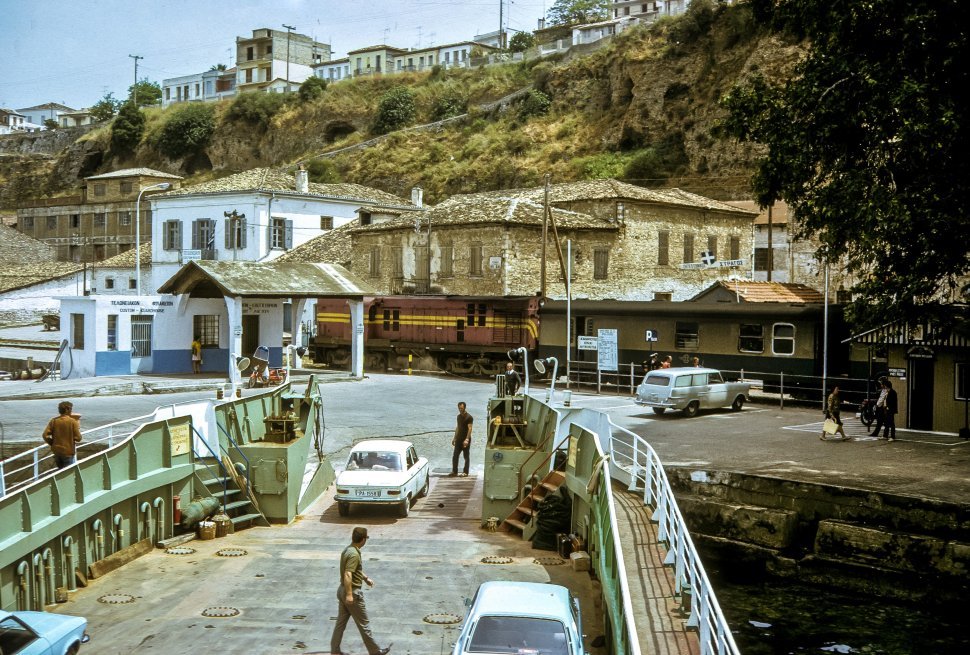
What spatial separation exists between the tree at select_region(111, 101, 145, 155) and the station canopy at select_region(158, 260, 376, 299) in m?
79.7

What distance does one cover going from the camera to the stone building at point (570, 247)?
47750 mm

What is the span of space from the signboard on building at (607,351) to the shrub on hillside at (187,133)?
275ft

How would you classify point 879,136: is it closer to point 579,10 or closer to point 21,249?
point 21,249

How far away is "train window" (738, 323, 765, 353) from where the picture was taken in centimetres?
3422

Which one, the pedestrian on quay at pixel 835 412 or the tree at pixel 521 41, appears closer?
the pedestrian on quay at pixel 835 412

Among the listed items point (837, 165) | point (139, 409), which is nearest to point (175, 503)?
point (139, 409)

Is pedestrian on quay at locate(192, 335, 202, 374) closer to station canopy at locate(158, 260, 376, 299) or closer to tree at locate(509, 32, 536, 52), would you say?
station canopy at locate(158, 260, 376, 299)

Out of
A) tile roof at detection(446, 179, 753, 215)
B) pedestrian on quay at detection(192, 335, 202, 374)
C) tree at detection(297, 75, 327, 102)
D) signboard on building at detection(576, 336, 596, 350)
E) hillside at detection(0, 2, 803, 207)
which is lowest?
pedestrian on quay at detection(192, 335, 202, 374)

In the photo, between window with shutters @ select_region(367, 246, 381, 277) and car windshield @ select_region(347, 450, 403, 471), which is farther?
window with shutters @ select_region(367, 246, 381, 277)

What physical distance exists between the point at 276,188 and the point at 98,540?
152 feet

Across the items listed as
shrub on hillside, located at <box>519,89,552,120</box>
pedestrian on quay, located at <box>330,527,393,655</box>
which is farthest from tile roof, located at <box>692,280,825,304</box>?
shrub on hillside, located at <box>519,89,552,120</box>

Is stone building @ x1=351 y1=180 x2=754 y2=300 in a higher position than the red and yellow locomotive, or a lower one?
higher

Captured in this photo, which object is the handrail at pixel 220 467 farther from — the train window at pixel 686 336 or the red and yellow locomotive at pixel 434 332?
the red and yellow locomotive at pixel 434 332

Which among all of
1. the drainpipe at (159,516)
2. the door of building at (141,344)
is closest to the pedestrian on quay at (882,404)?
the drainpipe at (159,516)
